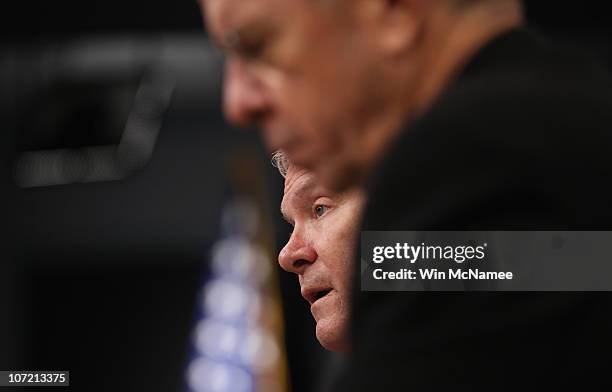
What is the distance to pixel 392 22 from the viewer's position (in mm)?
766

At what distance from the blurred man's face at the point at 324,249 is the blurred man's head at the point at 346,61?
0.39 m

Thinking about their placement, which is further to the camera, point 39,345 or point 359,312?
point 39,345

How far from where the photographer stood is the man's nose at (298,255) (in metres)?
1.20

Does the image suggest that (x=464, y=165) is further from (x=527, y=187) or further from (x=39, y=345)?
(x=39, y=345)

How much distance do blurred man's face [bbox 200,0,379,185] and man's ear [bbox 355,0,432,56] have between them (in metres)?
0.01

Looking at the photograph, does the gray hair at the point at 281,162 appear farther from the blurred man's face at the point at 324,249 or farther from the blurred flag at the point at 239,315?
the blurred flag at the point at 239,315

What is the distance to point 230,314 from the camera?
22.5ft

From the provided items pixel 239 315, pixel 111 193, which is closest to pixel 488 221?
pixel 239 315

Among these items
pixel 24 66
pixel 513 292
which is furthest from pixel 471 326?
pixel 24 66

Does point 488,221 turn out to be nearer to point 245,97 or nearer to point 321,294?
point 245,97

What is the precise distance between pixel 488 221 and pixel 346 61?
16 centimetres

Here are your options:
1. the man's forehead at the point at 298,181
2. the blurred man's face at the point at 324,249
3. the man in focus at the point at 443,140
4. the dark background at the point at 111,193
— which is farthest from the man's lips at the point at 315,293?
the dark background at the point at 111,193

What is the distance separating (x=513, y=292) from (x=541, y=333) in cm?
3

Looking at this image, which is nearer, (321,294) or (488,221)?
(488,221)
